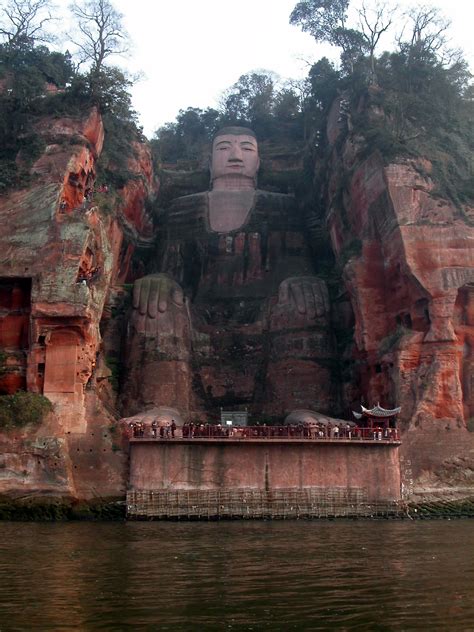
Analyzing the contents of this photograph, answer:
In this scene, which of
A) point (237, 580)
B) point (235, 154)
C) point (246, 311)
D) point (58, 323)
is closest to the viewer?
point (237, 580)

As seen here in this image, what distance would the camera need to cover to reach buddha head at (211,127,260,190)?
42.8m

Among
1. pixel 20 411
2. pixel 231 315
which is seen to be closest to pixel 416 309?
pixel 231 315

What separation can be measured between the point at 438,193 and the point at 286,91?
27.1 m

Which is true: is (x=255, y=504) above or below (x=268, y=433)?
below

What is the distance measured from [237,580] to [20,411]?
1461 centimetres

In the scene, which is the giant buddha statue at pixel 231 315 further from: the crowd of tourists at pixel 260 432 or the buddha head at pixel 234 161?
the crowd of tourists at pixel 260 432

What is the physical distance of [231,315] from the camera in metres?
36.4

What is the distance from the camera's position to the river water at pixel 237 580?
9.63 m

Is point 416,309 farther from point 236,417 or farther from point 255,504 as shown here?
point 255,504

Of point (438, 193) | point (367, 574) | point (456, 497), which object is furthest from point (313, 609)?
point (438, 193)

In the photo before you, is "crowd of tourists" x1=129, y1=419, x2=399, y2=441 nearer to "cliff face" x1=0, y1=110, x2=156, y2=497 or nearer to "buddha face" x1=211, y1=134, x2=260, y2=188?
"cliff face" x1=0, y1=110, x2=156, y2=497

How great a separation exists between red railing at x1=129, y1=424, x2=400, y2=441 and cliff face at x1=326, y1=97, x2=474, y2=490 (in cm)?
134

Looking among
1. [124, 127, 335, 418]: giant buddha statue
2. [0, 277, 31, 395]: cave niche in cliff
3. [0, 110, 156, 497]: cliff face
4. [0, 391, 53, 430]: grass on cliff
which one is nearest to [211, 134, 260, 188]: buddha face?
[124, 127, 335, 418]: giant buddha statue

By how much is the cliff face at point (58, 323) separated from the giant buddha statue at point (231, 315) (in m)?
3.27
